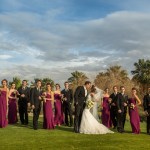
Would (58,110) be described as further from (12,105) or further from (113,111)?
(113,111)

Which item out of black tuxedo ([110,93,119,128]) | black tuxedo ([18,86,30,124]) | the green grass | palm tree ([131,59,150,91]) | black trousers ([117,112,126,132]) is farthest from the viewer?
palm tree ([131,59,150,91])

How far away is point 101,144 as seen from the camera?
12492mm

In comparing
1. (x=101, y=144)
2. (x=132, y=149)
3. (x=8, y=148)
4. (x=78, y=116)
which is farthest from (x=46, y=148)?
(x=78, y=116)

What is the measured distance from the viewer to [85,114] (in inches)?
639

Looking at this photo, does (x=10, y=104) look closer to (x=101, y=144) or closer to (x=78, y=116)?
(x=78, y=116)

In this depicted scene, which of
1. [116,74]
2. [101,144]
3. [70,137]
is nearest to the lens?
[101,144]

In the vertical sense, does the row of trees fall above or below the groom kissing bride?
above

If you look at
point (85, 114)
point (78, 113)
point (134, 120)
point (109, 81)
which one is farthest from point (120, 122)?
point (109, 81)

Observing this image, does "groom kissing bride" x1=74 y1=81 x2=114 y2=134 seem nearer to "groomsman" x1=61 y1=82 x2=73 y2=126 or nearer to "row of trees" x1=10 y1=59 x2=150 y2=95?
"groomsman" x1=61 y1=82 x2=73 y2=126

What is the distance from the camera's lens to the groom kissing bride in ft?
51.8

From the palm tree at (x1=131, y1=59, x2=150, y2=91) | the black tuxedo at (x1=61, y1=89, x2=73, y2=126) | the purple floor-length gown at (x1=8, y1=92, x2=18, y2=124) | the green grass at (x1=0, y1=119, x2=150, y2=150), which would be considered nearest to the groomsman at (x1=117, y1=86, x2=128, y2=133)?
the green grass at (x1=0, y1=119, x2=150, y2=150)

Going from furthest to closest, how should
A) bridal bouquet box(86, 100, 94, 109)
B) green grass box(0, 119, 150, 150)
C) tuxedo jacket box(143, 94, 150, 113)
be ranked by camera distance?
tuxedo jacket box(143, 94, 150, 113) → bridal bouquet box(86, 100, 94, 109) → green grass box(0, 119, 150, 150)

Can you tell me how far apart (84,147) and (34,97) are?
565 cm

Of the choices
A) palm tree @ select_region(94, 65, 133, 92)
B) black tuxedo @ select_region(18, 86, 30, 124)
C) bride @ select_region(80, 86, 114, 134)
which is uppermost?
palm tree @ select_region(94, 65, 133, 92)
